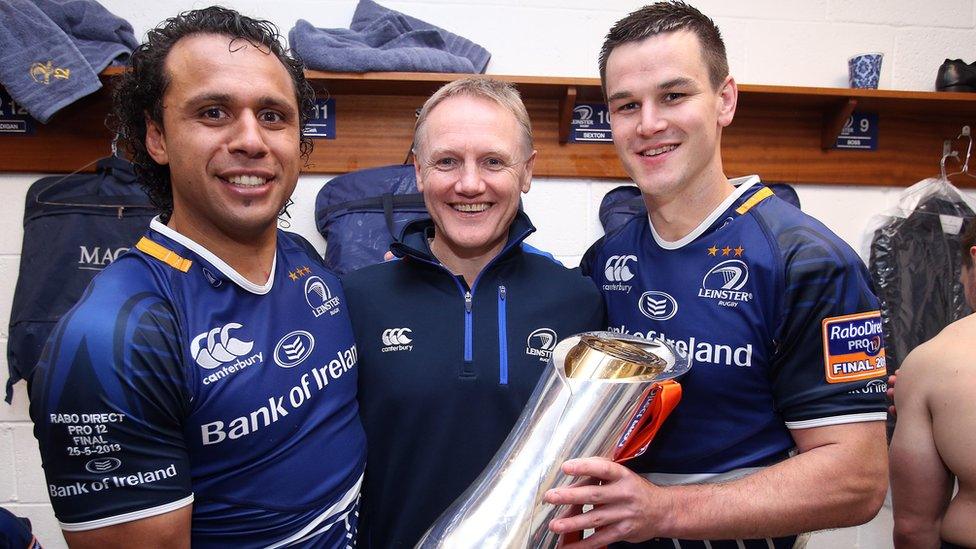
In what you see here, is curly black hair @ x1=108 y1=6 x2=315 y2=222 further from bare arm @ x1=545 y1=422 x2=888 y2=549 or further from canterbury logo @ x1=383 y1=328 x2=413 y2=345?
bare arm @ x1=545 y1=422 x2=888 y2=549

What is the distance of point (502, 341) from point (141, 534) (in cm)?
59

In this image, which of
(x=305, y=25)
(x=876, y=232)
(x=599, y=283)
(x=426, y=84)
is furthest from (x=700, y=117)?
(x=876, y=232)

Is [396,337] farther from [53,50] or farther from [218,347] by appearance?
[53,50]

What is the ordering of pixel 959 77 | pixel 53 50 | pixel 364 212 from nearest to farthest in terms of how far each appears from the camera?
1. pixel 53 50
2. pixel 364 212
3. pixel 959 77

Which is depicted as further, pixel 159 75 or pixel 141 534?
pixel 159 75

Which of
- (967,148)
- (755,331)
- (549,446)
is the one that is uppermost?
(967,148)

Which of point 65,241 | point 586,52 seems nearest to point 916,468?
point 586,52

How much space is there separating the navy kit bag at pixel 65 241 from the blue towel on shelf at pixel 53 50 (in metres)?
0.20

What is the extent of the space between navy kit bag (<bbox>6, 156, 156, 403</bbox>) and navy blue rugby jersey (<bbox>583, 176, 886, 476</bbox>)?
1.39 m

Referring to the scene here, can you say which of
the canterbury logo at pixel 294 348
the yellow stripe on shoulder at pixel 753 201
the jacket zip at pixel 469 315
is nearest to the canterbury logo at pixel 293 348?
the canterbury logo at pixel 294 348

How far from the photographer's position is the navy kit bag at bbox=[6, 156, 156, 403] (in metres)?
1.61

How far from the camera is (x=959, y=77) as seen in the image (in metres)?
1.92

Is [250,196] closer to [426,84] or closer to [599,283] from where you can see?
[599,283]

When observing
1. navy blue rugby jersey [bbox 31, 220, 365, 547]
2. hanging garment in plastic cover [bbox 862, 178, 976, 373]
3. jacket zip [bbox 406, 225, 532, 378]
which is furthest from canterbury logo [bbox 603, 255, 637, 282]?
hanging garment in plastic cover [bbox 862, 178, 976, 373]
